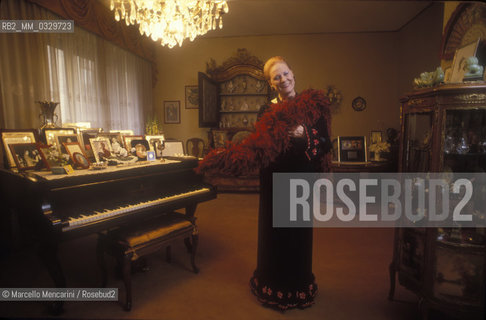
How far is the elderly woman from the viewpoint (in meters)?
1.67

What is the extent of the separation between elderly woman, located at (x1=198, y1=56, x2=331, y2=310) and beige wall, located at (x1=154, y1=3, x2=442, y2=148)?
488 centimetres

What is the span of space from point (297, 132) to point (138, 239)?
57.4 inches

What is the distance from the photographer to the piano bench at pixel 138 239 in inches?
77.4

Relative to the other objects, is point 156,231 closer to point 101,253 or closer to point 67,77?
point 101,253

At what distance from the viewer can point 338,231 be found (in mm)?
3576

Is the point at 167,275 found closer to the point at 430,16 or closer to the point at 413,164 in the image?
the point at 413,164

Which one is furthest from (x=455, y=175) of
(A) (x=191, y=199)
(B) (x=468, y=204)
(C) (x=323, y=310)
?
(A) (x=191, y=199)

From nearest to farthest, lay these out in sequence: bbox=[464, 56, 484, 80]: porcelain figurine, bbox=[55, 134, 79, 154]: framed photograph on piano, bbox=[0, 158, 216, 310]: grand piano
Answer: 1. bbox=[464, 56, 484, 80]: porcelain figurine
2. bbox=[0, 158, 216, 310]: grand piano
3. bbox=[55, 134, 79, 154]: framed photograph on piano

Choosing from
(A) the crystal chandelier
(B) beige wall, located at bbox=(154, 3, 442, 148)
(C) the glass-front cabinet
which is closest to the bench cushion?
(C) the glass-front cabinet

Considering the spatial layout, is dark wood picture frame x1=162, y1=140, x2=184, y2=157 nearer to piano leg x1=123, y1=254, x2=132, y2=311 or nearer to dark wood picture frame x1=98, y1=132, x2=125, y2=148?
dark wood picture frame x1=98, y1=132, x2=125, y2=148

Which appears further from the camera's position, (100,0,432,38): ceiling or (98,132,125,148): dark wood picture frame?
(100,0,432,38): ceiling

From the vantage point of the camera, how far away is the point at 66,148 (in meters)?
2.12

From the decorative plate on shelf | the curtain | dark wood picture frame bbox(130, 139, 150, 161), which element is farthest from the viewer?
the decorative plate on shelf

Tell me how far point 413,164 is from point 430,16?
430 centimetres
